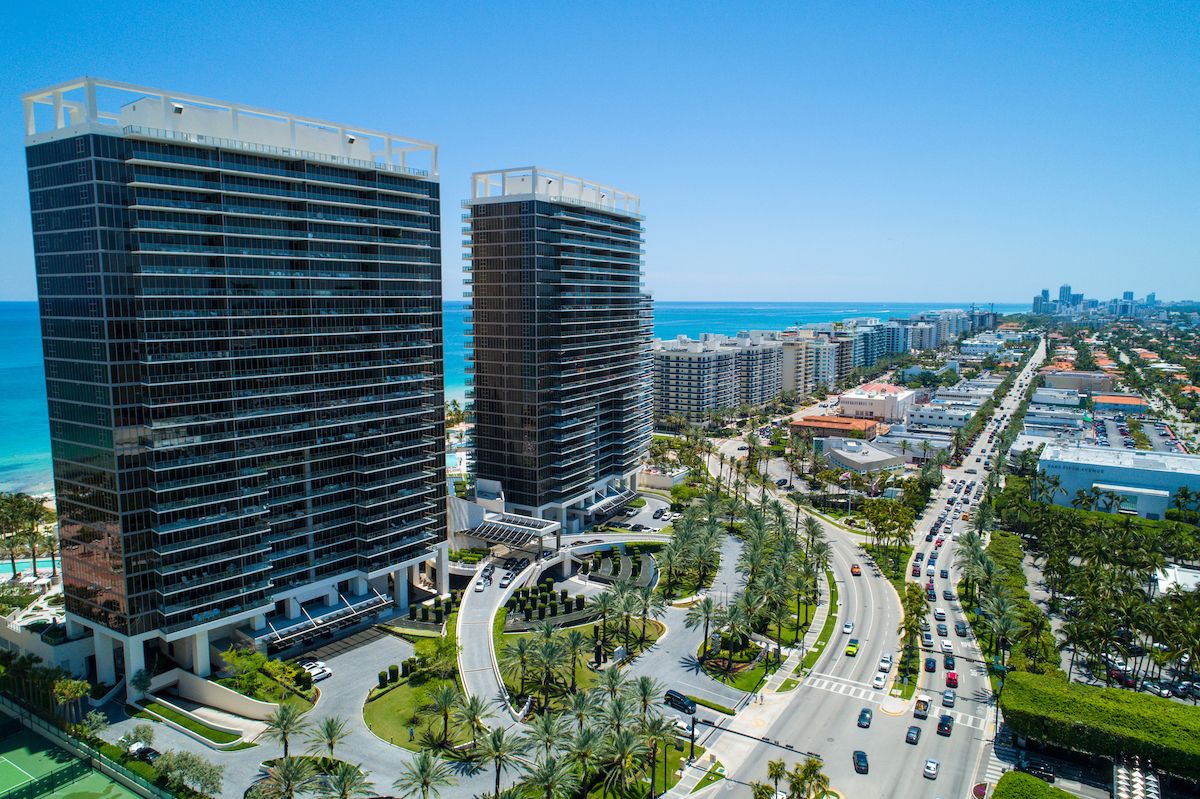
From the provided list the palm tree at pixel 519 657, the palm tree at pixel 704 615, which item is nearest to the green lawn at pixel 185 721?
the palm tree at pixel 519 657

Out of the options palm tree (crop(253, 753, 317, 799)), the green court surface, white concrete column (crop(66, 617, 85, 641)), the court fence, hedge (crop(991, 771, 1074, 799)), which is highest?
white concrete column (crop(66, 617, 85, 641))

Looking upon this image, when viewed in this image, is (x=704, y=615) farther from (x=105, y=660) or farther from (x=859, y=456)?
(x=859, y=456)

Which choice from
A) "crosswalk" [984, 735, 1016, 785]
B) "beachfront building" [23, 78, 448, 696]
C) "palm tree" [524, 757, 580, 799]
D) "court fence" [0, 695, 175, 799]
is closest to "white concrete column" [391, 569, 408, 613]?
"beachfront building" [23, 78, 448, 696]

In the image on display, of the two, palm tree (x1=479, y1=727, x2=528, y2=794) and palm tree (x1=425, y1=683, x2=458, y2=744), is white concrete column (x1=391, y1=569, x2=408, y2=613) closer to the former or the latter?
palm tree (x1=425, y1=683, x2=458, y2=744)

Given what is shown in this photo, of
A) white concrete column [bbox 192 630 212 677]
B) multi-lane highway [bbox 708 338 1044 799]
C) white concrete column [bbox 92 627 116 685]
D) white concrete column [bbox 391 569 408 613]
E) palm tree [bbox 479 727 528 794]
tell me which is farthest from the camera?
white concrete column [bbox 391 569 408 613]

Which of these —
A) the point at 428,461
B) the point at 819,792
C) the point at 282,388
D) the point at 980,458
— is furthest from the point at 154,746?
the point at 980,458

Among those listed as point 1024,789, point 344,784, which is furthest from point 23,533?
point 1024,789

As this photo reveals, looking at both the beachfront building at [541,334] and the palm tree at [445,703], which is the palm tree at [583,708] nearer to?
the palm tree at [445,703]
